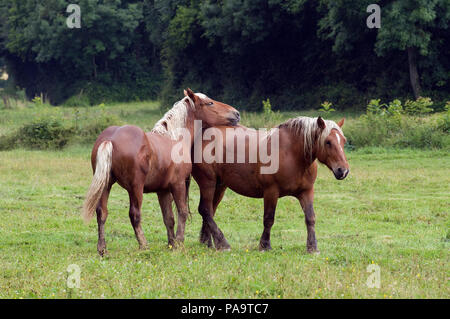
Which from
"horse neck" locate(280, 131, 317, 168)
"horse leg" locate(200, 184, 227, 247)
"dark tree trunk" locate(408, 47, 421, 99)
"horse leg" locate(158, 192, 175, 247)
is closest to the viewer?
"horse neck" locate(280, 131, 317, 168)

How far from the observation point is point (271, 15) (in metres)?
39.6

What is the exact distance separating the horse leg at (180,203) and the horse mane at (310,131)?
183cm

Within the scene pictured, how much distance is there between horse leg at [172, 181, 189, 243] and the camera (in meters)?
9.40

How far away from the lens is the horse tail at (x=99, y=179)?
28.0ft

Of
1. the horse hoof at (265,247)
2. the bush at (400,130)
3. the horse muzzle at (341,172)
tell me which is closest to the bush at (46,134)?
the bush at (400,130)

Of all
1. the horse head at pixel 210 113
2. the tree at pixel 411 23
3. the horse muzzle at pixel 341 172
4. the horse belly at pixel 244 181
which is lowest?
the horse belly at pixel 244 181

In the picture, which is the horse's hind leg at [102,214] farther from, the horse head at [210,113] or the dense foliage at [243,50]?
the dense foliage at [243,50]

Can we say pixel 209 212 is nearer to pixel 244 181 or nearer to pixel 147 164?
pixel 244 181

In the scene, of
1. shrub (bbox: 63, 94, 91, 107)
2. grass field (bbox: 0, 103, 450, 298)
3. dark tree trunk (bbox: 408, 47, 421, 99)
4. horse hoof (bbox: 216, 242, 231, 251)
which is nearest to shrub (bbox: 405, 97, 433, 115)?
grass field (bbox: 0, 103, 450, 298)

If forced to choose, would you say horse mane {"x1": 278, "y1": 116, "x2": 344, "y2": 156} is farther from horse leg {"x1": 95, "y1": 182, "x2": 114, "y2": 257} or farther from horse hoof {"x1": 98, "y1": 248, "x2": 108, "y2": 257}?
horse hoof {"x1": 98, "y1": 248, "x2": 108, "y2": 257}

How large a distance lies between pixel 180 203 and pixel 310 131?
85.0 inches

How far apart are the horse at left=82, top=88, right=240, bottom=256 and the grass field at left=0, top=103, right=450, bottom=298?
1.86ft

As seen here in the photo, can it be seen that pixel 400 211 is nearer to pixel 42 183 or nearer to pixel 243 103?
pixel 42 183

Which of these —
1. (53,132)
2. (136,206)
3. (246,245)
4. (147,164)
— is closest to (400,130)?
(53,132)
